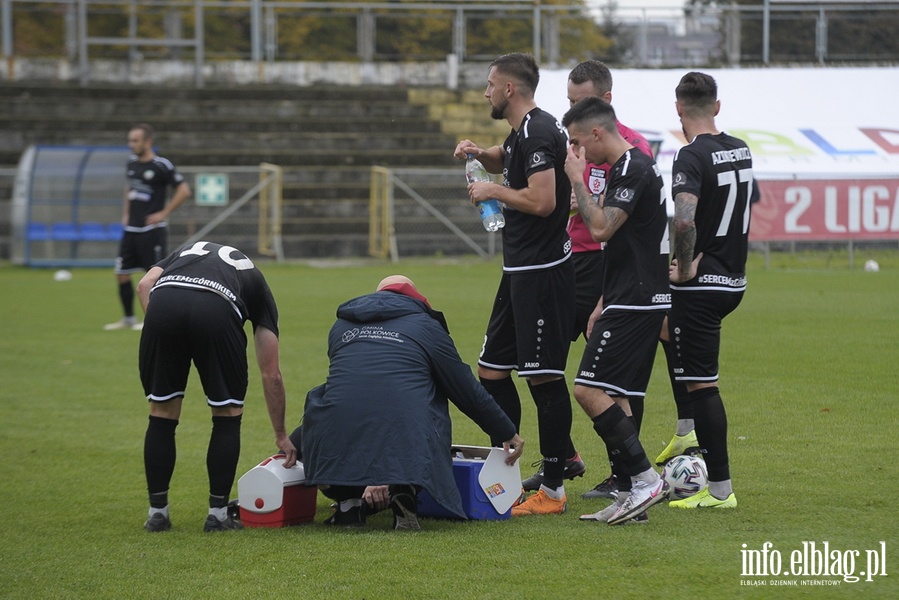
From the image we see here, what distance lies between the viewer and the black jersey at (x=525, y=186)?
5.93 metres

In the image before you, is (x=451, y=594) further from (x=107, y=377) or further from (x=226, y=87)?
(x=226, y=87)

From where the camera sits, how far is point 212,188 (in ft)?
84.9

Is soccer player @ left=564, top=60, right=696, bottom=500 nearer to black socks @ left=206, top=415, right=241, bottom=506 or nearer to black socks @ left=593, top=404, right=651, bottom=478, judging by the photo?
black socks @ left=593, top=404, right=651, bottom=478

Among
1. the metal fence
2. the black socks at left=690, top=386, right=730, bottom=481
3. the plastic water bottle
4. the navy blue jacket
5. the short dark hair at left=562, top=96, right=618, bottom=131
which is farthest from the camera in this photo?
the metal fence

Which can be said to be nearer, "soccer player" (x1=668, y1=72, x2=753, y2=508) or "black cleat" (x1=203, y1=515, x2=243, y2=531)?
"black cleat" (x1=203, y1=515, x2=243, y2=531)

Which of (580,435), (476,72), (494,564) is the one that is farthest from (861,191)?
(494,564)

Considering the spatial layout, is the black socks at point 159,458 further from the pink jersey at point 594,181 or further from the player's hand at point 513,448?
the pink jersey at point 594,181

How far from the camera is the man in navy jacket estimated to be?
5.40 m

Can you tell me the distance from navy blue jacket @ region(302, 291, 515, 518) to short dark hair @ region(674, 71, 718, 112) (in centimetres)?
171

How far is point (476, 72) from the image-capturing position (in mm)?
31797

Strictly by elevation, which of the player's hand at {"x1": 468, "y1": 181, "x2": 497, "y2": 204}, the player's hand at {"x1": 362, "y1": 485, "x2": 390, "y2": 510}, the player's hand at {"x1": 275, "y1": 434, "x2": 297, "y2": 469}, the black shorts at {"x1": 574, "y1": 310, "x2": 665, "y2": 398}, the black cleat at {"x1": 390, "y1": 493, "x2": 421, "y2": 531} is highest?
the player's hand at {"x1": 468, "y1": 181, "x2": 497, "y2": 204}

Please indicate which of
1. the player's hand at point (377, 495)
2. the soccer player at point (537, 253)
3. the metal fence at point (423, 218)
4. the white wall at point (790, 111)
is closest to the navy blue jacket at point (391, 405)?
the player's hand at point (377, 495)

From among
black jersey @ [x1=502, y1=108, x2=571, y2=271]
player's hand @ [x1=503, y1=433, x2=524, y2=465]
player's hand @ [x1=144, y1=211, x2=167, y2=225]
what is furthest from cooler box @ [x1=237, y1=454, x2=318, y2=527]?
player's hand @ [x1=144, y1=211, x2=167, y2=225]

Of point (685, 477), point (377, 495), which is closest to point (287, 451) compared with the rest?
point (377, 495)
